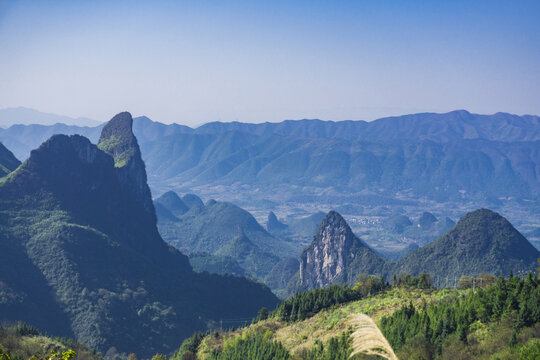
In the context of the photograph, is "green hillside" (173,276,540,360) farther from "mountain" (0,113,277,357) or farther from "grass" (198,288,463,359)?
"mountain" (0,113,277,357)

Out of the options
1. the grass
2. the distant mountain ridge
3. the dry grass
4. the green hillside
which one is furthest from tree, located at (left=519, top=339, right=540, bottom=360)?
the distant mountain ridge

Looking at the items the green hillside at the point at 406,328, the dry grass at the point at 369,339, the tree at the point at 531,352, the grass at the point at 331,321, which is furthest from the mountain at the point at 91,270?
the dry grass at the point at 369,339

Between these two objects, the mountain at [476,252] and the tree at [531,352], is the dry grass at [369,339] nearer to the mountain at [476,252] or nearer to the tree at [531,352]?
the tree at [531,352]

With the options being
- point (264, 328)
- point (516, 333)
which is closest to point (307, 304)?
point (264, 328)

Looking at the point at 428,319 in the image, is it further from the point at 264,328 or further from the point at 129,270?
→ the point at 129,270

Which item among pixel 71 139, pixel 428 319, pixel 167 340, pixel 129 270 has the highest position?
pixel 71 139

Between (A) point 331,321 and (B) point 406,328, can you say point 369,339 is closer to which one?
(B) point 406,328

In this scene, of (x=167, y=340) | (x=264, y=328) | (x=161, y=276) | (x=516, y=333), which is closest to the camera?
(x=516, y=333)

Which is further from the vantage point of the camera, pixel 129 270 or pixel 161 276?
pixel 161 276
